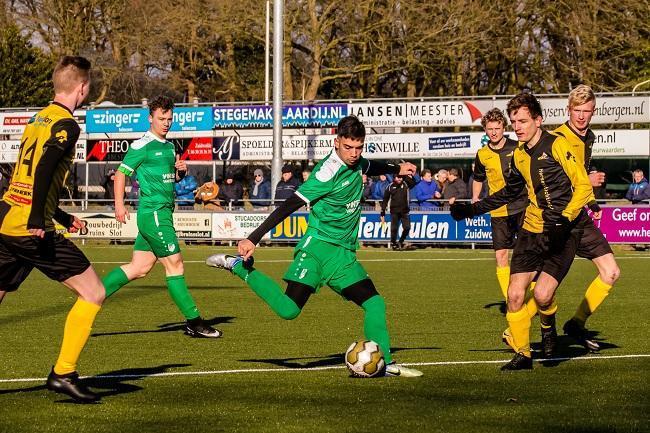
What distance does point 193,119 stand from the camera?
121 ft

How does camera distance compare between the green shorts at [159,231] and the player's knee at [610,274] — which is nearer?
the player's knee at [610,274]

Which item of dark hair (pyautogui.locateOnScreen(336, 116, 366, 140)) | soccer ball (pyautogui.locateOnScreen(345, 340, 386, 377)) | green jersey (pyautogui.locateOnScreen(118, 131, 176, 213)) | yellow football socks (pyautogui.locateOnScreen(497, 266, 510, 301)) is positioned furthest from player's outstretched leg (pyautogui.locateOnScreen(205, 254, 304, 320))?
yellow football socks (pyautogui.locateOnScreen(497, 266, 510, 301))

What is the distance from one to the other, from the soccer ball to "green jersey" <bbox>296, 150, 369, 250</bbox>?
2.47 ft

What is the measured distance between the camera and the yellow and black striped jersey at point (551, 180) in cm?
946

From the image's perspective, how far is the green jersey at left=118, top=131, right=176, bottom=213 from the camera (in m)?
11.9

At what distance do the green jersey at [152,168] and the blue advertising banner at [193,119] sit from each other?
2481cm

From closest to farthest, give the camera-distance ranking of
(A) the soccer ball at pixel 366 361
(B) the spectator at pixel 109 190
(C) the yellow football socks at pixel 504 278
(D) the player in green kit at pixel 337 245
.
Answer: (A) the soccer ball at pixel 366 361 → (D) the player in green kit at pixel 337 245 → (C) the yellow football socks at pixel 504 278 → (B) the spectator at pixel 109 190

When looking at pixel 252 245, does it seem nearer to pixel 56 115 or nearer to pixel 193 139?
pixel 56 115

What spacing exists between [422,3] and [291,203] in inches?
1393

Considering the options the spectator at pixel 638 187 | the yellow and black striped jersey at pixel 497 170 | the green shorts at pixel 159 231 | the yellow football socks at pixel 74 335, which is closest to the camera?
the yellow football socks at pixel 74 335

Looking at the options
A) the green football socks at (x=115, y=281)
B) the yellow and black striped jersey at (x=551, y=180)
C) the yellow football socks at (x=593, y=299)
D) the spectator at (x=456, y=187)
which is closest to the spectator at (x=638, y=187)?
the spectator at (x=456, y=187)

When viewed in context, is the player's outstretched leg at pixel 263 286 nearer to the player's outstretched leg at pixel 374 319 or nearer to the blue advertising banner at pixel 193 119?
the player's outstretched leg at pixel 374 319

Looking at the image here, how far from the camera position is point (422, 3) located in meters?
43.2

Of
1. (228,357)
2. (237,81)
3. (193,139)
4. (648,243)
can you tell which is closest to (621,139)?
(648,243)
